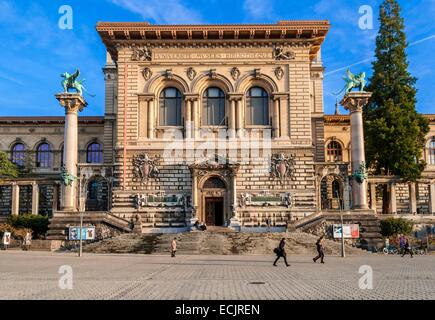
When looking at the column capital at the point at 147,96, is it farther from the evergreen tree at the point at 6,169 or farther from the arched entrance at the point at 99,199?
the evergreen tree at the point at 6,169

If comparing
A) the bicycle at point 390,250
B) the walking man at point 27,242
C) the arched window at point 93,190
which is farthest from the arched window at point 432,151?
the walking man at point 27,242

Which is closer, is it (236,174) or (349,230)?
(349,230)

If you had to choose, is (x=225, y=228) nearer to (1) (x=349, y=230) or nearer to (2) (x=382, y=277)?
(1) (x=349, y=230)

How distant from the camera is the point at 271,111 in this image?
47.7m

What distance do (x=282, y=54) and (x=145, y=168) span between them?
16295 mm

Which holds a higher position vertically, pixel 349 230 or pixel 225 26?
pixel 225 26

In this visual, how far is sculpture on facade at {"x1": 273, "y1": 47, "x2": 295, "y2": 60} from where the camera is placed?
47.9 metres

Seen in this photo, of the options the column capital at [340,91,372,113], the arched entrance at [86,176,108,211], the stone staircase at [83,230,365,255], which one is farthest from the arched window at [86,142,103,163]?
the column capital at [340,91,372,113]

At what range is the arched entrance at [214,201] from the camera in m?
45.6

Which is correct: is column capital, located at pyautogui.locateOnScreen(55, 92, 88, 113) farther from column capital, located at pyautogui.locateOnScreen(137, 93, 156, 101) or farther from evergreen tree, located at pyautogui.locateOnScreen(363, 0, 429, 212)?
evergreen tree, located at pyautogui.locateOnScreen(363, 0, 429, 212)

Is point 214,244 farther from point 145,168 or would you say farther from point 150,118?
point 150,118

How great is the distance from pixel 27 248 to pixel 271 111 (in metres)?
23.9

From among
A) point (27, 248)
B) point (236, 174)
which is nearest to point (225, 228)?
point (236, 174)

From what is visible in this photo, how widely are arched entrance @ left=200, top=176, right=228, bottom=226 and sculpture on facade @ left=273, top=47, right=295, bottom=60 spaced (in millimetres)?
12558
